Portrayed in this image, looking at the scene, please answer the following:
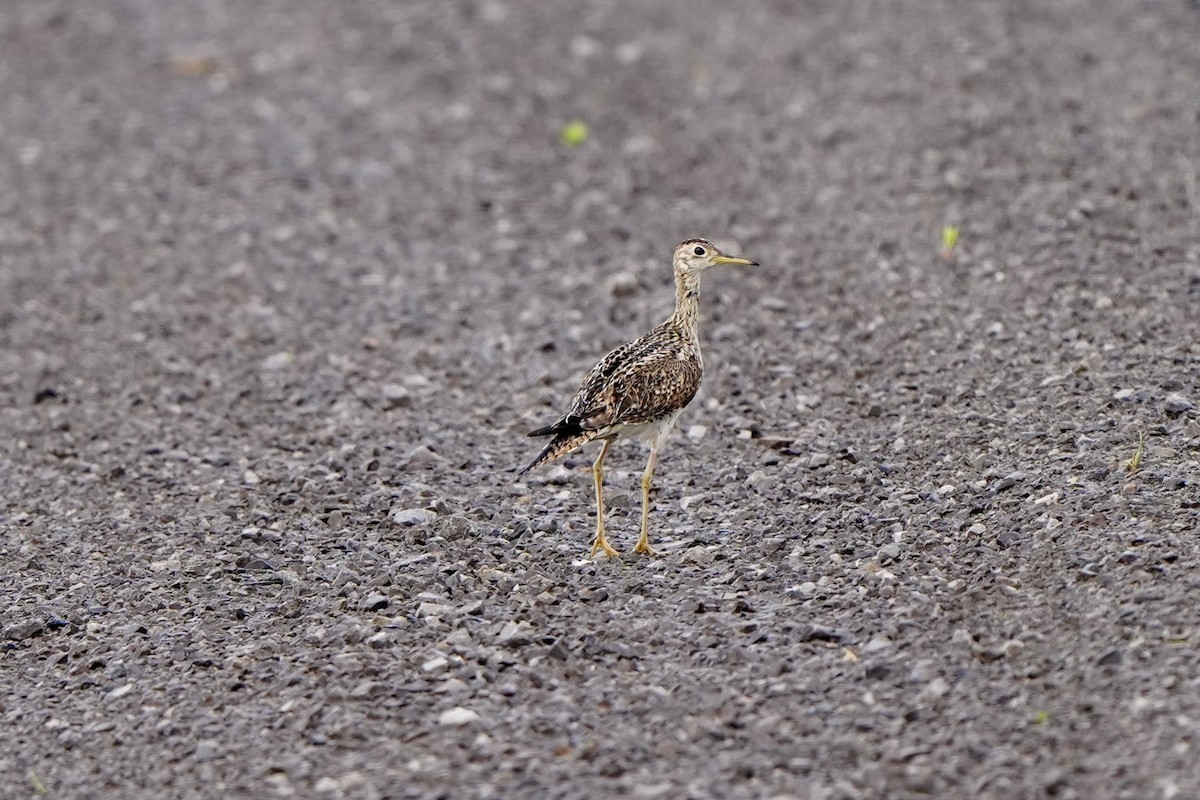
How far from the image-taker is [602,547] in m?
9.48

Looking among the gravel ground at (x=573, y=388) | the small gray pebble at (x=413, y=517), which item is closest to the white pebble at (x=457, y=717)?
the gravel ground at (x=573, y=388)

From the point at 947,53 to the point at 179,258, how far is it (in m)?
8.76

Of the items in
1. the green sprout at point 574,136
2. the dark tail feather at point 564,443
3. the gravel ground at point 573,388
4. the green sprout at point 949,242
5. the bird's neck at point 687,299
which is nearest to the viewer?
the gravel ground at point 573,388

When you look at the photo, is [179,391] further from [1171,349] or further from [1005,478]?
[1171,349]

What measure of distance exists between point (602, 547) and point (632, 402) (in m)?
0.91

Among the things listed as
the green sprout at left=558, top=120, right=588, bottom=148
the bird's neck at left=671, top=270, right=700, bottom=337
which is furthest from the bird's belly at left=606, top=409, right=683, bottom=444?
the green sprout at left=558, top=120, right=588, bottom=148

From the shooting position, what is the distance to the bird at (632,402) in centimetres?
925

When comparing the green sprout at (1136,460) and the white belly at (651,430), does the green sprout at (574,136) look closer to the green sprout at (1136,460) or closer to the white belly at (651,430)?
the white belly at (651,430)

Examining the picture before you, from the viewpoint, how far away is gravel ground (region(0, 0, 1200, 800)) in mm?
7613

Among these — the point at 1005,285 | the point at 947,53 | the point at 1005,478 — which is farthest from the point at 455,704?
the point at 947,53

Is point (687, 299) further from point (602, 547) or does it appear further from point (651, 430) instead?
point (602, 547)

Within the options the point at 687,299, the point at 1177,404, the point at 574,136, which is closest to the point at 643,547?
the point at 687,299

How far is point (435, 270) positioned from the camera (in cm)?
1474

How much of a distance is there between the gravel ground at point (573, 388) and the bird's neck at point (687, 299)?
3.61ft
